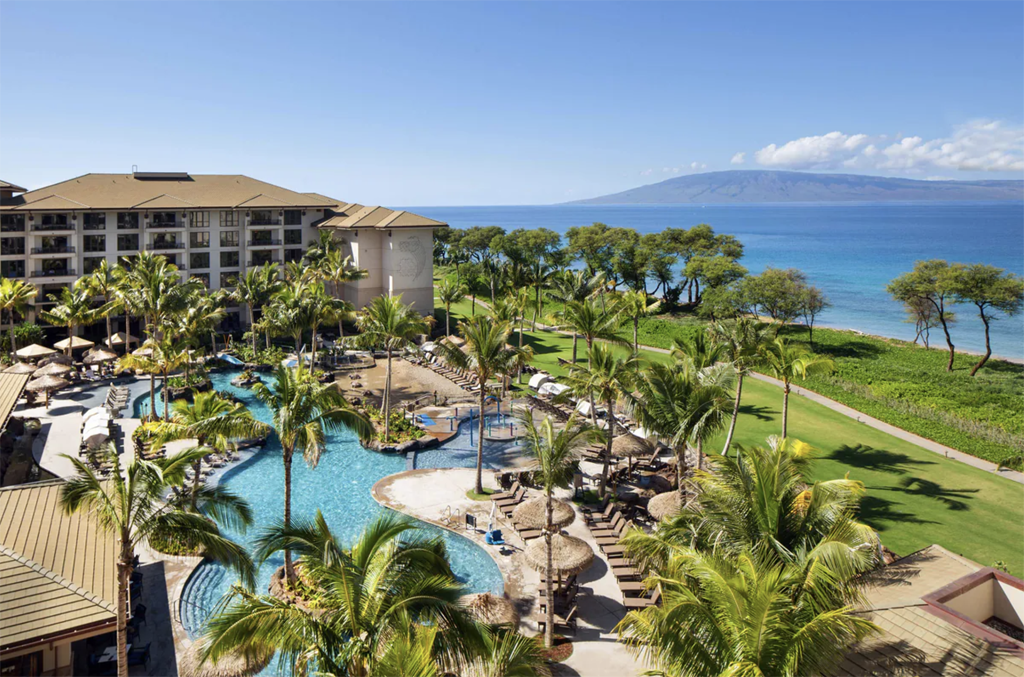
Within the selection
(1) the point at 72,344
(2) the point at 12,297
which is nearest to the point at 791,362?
(1) the point at 72,344

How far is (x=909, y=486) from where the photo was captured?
28.2m

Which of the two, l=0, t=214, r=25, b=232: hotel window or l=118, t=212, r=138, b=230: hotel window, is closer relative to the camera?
l=0, t=214, r=25, b=232: hotel window

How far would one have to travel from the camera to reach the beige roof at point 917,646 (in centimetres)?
1256

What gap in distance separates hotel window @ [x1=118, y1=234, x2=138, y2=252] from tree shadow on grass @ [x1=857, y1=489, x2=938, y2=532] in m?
55.5

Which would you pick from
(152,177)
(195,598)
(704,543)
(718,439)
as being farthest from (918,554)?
(152,177)

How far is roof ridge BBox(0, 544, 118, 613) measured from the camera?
1459 centimetres

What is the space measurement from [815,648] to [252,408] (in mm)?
36574

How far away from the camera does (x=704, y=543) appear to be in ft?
46.3

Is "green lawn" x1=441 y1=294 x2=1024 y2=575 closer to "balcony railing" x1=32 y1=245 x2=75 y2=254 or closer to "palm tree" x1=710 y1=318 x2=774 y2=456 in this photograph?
"palm tree" x1=710 y1=318 x2=774 y2=456

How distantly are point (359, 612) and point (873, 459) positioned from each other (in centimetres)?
2826

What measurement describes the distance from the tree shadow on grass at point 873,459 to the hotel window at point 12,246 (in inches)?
2259

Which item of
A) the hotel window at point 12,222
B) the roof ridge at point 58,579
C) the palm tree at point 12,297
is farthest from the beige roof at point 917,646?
the hotel window at point 12,222

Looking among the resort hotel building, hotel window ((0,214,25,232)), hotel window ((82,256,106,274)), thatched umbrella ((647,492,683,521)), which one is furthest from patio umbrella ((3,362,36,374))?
thatched umbrella ((647,492,683,521))

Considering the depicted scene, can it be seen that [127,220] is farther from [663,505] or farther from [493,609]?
[493,609]
